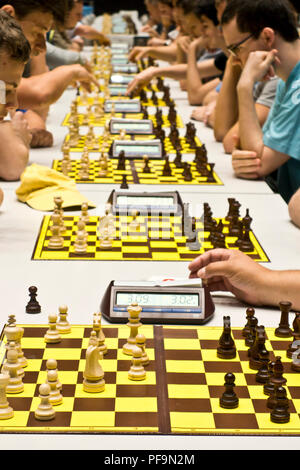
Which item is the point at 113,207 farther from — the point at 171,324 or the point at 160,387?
the point at 160,387

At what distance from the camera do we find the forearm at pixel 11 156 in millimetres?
3738

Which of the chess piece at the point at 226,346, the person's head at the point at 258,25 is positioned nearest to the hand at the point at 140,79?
the person's head at the point at 258,25

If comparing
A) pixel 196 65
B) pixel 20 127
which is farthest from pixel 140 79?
pixel 20 127

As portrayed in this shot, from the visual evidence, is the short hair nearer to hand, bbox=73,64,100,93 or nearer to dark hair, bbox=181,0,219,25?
hand, bbox=73,64,100,93

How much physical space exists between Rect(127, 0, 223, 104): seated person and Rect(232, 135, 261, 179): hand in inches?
89.2

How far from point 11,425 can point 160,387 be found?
367 millimetres

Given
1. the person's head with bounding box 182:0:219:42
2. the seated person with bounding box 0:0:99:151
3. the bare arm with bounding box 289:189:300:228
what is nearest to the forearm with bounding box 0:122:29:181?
the seated person with bounding box 0:0:99:151

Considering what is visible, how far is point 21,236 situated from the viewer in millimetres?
2949

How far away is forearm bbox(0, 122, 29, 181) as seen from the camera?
3.74 m

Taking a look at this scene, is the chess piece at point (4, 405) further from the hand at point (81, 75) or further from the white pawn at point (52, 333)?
the hand at point (81, 75)

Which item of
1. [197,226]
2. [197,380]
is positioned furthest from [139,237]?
[197,380]

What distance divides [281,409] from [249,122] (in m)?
2.51

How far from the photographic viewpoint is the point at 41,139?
179 inches
